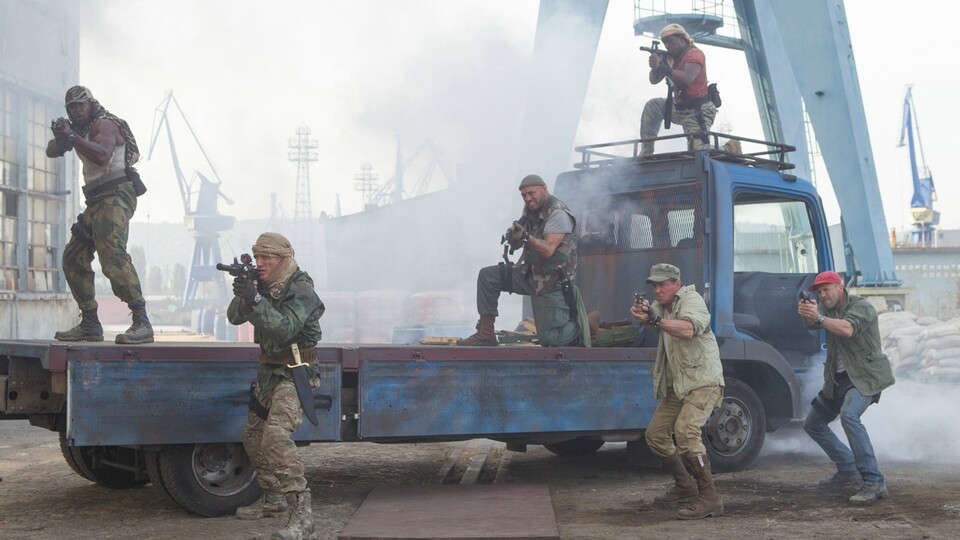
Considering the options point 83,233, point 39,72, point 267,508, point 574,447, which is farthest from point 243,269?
point 39,72

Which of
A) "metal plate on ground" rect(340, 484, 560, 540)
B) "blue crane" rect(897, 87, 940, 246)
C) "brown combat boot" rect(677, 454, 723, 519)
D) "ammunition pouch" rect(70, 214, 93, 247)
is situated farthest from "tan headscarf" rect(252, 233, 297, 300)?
"blue crane" rect(897, 87, 940, 246)

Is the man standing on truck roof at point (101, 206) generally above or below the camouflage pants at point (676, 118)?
below

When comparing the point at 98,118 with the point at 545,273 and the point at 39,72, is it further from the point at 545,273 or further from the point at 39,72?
the point at 39,72

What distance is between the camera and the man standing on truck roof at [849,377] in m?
6.78

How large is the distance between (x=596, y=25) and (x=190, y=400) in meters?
12.5

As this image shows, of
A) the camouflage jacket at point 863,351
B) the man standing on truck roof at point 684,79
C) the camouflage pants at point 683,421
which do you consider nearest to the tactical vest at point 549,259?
the camouflage pants at point 683,421

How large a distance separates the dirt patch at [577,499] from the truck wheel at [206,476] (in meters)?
0.12

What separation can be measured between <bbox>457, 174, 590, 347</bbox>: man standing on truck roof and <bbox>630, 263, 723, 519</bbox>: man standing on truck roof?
832 mm

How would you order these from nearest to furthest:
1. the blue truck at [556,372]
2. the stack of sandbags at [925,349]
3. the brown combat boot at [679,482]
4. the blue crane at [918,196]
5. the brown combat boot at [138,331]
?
the blue truck at [556,372], the brown combat boot at [138,331], the brown combat boot at [679,482], the stack of sandbags at [925,349], the blue crane at [918,196]

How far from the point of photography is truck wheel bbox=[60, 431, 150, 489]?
6.75 meters

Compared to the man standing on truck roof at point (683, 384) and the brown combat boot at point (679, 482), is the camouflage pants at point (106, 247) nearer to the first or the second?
the man standing on truck roof at point (683, 384)

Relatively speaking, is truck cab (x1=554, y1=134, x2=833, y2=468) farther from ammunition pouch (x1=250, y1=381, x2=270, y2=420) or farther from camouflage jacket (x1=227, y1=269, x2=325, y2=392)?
ammunition pouch (x1=250, y1=381, x2=270, y2=420)

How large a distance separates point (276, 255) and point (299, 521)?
141 centimetres

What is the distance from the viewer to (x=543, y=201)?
7.32 m
